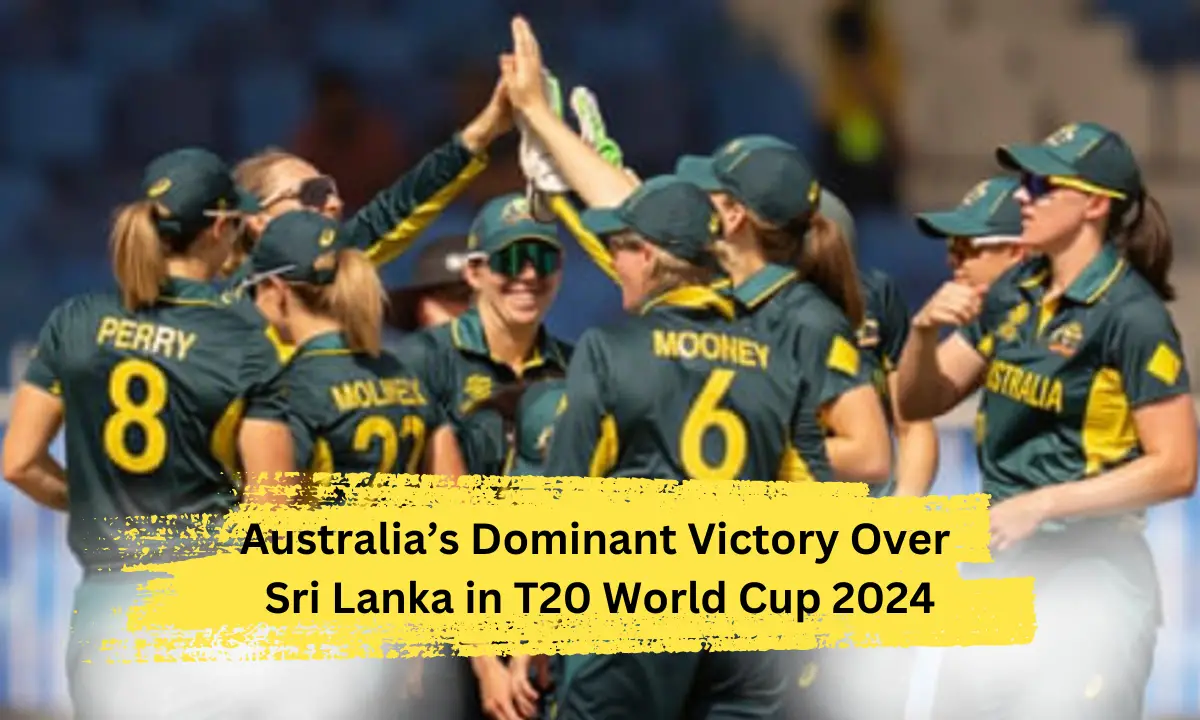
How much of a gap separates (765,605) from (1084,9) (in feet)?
24.8

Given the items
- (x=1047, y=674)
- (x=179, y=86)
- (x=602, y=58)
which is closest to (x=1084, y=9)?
(x=602, y=58)

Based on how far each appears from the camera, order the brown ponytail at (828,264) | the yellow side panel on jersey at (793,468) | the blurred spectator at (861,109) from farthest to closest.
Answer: the blurred spectator at (861,109)
the brown ponytail at (828,264)
the yellow side panel on jersey at (793,468)

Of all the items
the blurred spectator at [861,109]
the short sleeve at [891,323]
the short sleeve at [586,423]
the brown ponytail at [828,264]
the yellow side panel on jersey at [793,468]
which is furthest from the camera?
the blurred spectator at [861,109]

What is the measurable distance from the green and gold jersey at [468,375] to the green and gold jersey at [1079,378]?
1.05 m

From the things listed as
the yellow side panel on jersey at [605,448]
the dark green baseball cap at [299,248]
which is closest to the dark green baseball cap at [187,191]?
the dark green baseball cap at [299,248]

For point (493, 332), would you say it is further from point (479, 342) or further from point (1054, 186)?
point (1054, 186)

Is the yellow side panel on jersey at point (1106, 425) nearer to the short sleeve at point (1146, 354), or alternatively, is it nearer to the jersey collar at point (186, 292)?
the short sleeve at point (1146, 354)

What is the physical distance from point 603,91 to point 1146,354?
6604 mm

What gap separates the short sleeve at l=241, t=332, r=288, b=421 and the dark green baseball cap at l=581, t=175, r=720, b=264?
2.44 feet

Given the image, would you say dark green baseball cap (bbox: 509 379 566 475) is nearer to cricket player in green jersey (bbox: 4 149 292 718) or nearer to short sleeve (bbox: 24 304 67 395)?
cricket player in green jersey (bbox: 4 149 292 718)

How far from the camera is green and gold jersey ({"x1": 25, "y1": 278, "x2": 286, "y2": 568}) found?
4.48m

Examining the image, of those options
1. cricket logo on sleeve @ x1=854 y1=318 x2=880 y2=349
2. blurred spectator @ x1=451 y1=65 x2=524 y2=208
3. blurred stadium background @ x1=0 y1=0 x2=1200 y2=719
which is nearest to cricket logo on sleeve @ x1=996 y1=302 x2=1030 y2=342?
cricket logo on sleeve @ x1=854 y1=318 x2=880 y2=349

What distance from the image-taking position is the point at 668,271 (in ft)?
13.8

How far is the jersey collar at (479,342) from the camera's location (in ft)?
17.2
